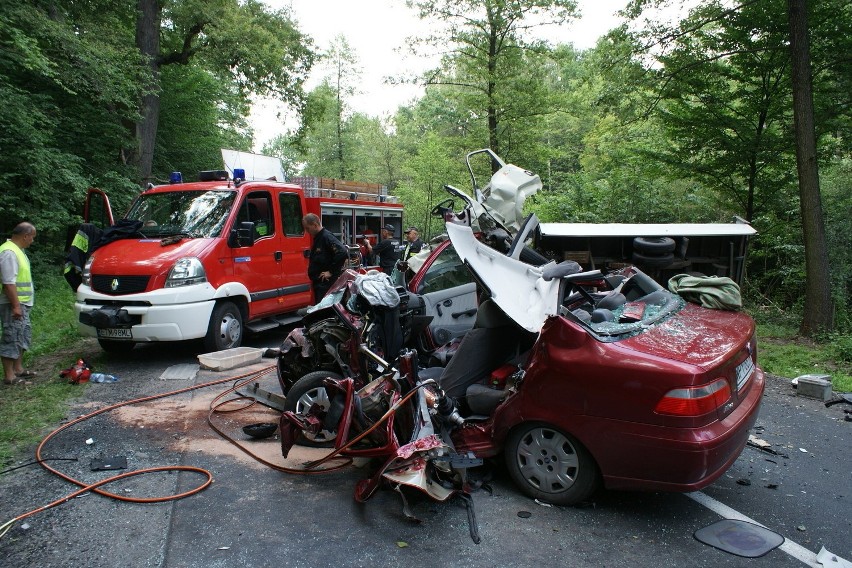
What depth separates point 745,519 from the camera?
11.0 ft

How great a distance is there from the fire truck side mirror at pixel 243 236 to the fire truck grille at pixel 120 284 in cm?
121

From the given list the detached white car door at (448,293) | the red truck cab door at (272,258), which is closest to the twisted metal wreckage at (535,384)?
the detached white car door at (448,293)

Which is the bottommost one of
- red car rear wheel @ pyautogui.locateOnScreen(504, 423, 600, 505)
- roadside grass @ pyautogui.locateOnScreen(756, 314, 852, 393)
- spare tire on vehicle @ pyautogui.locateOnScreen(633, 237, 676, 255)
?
roadside grass @ pyautogui.locateOnScreen(756, 314, 852, 393)

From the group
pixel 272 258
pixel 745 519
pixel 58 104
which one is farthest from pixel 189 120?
pixel 745 519

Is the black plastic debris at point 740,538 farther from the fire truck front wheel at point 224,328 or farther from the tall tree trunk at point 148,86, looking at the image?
the tall tree trunk at point 148,86

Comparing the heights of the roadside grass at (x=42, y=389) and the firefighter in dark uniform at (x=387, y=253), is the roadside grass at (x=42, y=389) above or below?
below

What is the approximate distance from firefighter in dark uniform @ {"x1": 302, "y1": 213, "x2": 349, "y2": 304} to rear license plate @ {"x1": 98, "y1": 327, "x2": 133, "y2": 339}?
89.9 inches

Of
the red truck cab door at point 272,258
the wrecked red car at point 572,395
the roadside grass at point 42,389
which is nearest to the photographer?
the wrecked red car at point 572,395

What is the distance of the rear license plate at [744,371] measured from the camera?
3.39 m

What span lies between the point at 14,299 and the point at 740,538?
6.82m

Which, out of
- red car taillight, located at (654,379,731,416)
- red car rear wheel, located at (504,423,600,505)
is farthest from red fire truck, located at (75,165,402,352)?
red car taillight, located at (654,379,731,416)

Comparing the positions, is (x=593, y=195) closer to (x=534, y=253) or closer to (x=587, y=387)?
(x=534, y=253)

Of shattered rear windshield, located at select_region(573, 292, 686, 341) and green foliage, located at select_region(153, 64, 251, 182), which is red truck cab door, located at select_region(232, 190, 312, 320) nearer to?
shattered rear windshield, located at select_region(573, 292, 686, 341)

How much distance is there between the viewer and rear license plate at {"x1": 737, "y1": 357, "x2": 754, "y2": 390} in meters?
3.39
